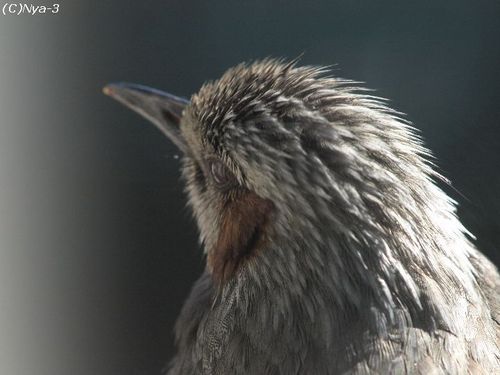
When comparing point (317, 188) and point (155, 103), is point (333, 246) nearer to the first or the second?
point (317, 188)

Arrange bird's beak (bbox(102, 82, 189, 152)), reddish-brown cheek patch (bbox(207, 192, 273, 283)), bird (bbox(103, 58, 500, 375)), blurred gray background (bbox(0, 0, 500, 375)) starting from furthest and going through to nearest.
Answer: blurred gray background (bbox(0, 0, 500, 375))
bird's beak (bbox(102, 82, 189, 152))
reddish-brown cheek patch (bbox(207, 192, 273, 283))
bird (bbox(103, 58, 500, 375))

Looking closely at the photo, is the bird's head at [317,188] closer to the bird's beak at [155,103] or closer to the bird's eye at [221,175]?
the bird's eye at [221,175]

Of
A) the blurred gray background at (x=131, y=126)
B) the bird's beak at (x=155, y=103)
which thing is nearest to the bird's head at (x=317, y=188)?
the bird's beak at (x=155, y=103)

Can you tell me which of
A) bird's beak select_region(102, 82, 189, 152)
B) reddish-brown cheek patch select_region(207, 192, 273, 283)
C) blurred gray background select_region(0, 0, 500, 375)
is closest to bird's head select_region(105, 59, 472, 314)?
reddish-brown cheek patch select_region(207, 192, 273, 283)

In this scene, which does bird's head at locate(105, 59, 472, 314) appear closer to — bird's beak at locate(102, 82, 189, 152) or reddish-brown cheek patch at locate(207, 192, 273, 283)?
reddish-brown cheek patch at locate(207, 192, 273, 283)

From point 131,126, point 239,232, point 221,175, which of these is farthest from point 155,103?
point 131,126

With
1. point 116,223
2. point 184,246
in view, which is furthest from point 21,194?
point 184,246
